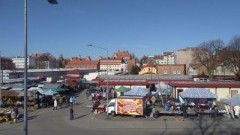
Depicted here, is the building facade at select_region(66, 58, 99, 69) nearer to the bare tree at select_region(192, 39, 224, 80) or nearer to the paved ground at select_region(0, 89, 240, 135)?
the bare tree at select_region(192, 39, 224, 80)

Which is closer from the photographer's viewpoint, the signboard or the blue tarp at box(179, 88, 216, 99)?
the signboard

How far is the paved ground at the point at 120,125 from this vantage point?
26.9 metres

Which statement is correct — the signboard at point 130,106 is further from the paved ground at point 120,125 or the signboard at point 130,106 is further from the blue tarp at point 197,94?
the blue tarp at point 197,94

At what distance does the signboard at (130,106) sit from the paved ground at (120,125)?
0.65 meters

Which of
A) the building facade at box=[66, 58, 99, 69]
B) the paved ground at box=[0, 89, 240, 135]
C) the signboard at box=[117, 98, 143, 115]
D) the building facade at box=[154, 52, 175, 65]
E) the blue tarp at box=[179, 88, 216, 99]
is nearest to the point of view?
the paved ground at box=[0, 89, 240, 135]

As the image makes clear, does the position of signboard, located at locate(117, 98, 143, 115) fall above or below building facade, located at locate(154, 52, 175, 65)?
below

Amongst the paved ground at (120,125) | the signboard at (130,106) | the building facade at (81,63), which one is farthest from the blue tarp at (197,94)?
the building facade at (81,63)

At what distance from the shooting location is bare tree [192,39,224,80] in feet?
281

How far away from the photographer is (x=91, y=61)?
19488 cm

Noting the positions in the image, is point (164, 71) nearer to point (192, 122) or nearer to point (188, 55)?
point (188, 55)

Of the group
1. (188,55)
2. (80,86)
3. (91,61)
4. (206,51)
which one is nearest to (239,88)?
(80,86)

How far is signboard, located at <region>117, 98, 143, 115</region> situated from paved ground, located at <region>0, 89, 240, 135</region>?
25.5 inches

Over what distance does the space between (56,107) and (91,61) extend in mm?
153954

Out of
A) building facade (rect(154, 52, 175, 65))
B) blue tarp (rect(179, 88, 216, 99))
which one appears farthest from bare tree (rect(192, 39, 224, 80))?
building facade (rect(154, 52, 175, 65))
